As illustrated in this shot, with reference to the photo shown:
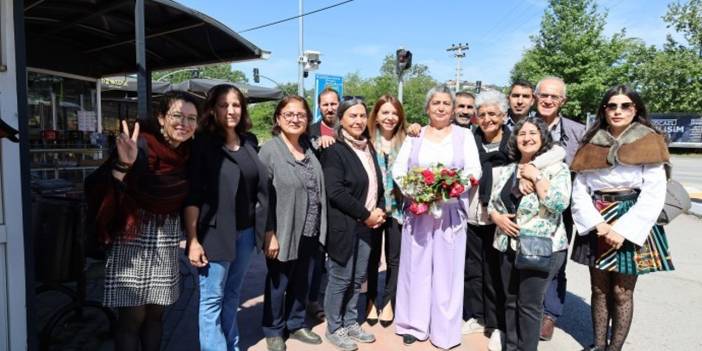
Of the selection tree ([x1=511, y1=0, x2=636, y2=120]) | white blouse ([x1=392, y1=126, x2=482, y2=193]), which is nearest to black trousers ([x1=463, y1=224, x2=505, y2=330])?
white blouse ([x1=392, y1=126, x2=482, y2=193])

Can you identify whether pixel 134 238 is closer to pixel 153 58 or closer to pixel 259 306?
pixel 259 306

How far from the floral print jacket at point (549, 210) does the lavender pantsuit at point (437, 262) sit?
43cm

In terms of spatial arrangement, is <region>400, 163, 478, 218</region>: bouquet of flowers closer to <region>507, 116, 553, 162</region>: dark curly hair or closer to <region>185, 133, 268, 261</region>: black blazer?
<region>507, 116, 553, 162</region>: dark curly hair

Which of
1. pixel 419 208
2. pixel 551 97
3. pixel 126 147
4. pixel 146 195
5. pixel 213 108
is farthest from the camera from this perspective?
pixel 551 97

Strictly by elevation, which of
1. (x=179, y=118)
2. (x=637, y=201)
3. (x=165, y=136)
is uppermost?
(x=179, y=118)

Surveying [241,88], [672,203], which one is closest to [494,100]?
[672,203]

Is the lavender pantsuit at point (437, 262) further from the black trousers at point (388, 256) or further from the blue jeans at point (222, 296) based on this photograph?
the blue jeans at point (222, 296)

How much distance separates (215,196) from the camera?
2.83m

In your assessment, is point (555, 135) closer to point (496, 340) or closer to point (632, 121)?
point (632, 121)

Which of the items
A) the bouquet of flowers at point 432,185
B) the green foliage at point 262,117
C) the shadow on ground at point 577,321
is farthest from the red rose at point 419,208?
the green foliage at point 262,117

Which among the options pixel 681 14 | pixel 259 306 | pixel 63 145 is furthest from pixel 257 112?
pixel 259 306

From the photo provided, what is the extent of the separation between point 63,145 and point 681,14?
3360cm

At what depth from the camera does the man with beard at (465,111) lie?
431 cm

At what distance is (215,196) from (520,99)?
9.33 feet
